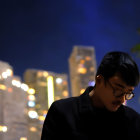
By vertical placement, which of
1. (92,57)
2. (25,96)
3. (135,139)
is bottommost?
(135,139)

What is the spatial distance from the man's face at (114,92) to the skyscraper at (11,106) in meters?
43.1

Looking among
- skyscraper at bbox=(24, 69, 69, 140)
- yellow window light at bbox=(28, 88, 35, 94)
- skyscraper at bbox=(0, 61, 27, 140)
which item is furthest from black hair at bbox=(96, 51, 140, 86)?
yellow window light at bbox=(28, 88, 35, 94)

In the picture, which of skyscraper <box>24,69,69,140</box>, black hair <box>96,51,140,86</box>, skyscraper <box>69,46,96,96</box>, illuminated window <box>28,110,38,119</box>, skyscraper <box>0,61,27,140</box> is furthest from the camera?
skyscraper <box>69,46,96,96</box>

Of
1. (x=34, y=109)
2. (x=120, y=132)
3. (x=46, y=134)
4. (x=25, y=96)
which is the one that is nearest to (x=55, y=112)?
(x=46, y=134)

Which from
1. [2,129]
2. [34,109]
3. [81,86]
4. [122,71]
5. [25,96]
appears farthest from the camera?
[81,86]

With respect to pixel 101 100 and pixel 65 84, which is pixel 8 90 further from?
pixel 101 100

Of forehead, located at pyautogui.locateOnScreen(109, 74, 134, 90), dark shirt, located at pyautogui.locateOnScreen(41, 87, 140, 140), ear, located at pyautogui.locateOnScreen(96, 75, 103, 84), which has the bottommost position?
dark shirt, located at pyautogui.locateOnScreen(41, 87, 140, 140)

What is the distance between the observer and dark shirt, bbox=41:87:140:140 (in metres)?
2.66

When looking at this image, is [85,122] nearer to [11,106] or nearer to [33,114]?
[11,106]

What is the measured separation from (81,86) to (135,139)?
72.7 meters

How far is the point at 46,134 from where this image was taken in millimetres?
2645

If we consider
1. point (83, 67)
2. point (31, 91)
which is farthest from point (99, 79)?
point (83, 67)

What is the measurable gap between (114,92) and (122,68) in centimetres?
23

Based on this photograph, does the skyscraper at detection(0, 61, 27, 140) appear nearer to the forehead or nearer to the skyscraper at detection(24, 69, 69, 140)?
the skyscraper at detection(24, 69, 69, 140)
